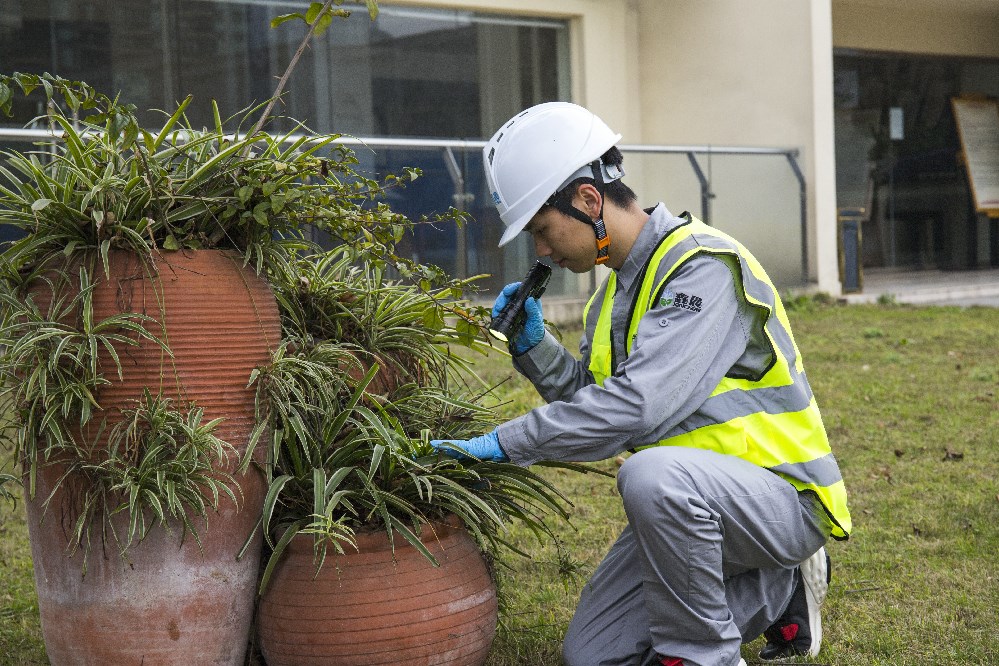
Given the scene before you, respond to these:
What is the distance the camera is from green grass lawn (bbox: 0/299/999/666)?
3.42 metres

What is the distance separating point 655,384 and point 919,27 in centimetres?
1454

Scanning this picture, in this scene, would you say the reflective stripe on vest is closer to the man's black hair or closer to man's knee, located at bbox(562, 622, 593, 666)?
the man's black hair

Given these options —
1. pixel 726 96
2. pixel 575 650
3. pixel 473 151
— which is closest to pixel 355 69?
pixel 473 151

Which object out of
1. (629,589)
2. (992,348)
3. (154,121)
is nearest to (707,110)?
(992,348)

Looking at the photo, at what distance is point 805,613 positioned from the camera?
3.30 metres

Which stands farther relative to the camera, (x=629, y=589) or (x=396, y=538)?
(x=629, y=589)

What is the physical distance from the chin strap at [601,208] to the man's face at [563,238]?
0.01m

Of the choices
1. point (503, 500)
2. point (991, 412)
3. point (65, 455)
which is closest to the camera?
point (65, 455)

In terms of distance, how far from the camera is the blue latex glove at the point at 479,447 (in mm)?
2922

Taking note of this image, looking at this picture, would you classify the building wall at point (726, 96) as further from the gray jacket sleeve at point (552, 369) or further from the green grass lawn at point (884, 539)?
the gray jacket sleeve at point (552, 369)

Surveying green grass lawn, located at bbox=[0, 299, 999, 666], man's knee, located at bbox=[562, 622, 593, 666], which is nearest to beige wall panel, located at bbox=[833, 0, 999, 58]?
green grass lawn, located at bbox=[0, 299, 999, 666]

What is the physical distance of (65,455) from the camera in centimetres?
278

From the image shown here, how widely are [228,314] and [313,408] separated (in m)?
0.33

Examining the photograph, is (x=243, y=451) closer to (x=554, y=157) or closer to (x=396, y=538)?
(x=396, y=538)
